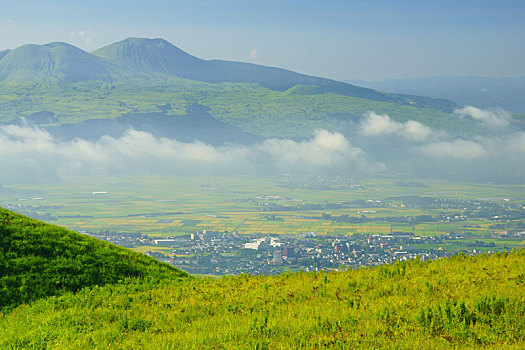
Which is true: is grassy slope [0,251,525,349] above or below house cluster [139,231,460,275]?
above

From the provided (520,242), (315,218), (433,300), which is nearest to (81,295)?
(433,300)

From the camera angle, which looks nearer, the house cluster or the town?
the house cluster

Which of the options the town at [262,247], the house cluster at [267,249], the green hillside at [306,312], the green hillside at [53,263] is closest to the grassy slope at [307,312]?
the green hillside at [306,312]

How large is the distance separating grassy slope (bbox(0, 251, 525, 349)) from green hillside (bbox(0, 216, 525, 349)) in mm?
22

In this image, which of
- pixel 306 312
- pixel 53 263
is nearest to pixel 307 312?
pixel 306 312

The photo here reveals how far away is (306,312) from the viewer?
9.67 meters

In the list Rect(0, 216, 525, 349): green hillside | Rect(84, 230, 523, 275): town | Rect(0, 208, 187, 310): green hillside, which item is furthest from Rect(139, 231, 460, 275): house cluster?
Rect(0, 216, 525, 349): green hillside

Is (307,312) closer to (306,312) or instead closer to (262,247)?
(306,312)

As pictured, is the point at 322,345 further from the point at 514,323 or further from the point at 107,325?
the point at 107,325

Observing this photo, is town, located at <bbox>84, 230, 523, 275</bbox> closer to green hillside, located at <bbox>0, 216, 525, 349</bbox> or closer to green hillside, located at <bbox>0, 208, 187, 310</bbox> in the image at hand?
green hillside, located at <bbox>0, 208, 187, 310</bbox>

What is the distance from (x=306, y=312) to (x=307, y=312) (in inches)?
1.4

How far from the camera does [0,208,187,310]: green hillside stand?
13.1m

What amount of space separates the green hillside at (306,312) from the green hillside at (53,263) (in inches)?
28.0

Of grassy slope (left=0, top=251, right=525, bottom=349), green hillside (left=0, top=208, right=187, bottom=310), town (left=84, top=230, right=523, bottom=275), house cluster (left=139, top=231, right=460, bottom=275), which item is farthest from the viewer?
town (left=84, top=230, right=523, bottom=275)
